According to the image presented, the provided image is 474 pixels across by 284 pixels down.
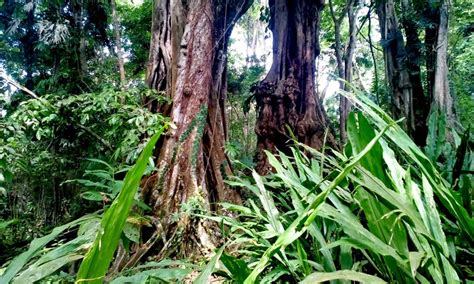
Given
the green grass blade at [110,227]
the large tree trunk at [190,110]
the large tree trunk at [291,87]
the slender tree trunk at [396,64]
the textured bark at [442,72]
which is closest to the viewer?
the green grass blade at [110,227]

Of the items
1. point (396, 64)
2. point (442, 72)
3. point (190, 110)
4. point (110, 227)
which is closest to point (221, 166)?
point (190, 110)

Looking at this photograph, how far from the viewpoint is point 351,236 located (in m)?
0.76

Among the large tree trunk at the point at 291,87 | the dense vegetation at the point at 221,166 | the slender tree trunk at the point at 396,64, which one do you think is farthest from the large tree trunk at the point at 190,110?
the slender tree trunk at the point at 396,64

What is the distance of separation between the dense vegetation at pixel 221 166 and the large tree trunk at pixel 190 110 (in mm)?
10

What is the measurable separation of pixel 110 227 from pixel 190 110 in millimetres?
1825

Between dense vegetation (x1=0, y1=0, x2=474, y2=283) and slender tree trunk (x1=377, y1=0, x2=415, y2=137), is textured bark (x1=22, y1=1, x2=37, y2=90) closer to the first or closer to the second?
dense vegetation (x1=0, y1=0, x2=474, y2=283)

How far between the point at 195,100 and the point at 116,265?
1.05 meters

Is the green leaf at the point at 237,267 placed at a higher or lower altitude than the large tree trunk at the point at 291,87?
lower

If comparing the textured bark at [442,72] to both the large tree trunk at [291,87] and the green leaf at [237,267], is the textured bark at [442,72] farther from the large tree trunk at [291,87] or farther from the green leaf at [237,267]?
the green leaf at [237,267]

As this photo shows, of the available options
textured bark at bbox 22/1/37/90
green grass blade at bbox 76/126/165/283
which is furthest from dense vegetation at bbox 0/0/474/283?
textured bark at bbox 22/1/37/90

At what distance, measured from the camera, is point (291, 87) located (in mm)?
3223

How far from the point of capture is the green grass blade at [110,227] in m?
0.39

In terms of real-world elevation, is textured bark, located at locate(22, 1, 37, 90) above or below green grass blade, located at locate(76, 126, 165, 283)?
above

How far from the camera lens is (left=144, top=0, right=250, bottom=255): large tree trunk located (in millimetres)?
1949
